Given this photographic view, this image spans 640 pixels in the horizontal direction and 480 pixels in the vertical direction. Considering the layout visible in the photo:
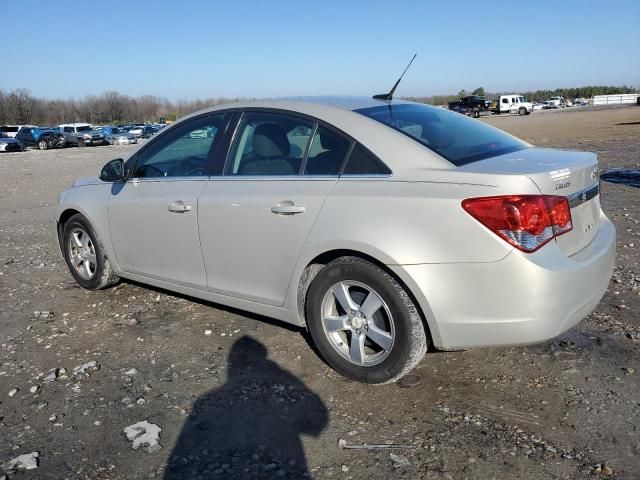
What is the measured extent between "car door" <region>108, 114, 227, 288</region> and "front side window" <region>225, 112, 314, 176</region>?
0.21m

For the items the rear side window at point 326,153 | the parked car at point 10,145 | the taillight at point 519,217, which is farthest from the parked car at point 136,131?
the taillight at point 519,217

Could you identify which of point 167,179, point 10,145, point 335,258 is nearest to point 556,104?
point 10,145

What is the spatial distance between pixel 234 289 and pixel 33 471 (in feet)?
5.38

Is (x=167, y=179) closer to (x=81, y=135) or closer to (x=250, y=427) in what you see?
(x=250, y=427)

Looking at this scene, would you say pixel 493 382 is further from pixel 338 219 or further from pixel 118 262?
pixel 118 262

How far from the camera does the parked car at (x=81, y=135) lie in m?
40.9

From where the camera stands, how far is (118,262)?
4871mm

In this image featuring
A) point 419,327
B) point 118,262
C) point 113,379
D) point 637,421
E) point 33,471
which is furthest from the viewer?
point 118,262

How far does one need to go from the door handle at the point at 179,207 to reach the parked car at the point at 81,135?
40.5 meters

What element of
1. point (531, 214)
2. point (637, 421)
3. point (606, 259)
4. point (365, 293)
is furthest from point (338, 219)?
point (637, 421)

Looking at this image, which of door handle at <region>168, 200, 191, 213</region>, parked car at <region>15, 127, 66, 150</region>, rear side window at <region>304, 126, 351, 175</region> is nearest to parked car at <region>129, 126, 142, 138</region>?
parked car at <region>15, 127, 66, 150</region>

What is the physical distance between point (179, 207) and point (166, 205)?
0.17 metres

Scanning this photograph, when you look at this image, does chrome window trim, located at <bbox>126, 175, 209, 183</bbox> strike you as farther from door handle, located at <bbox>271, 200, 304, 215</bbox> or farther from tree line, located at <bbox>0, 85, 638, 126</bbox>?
tree line, located at <bbox>0, 85, 638, 126</bbox>

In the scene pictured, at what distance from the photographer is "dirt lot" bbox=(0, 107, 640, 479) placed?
2.67 m
